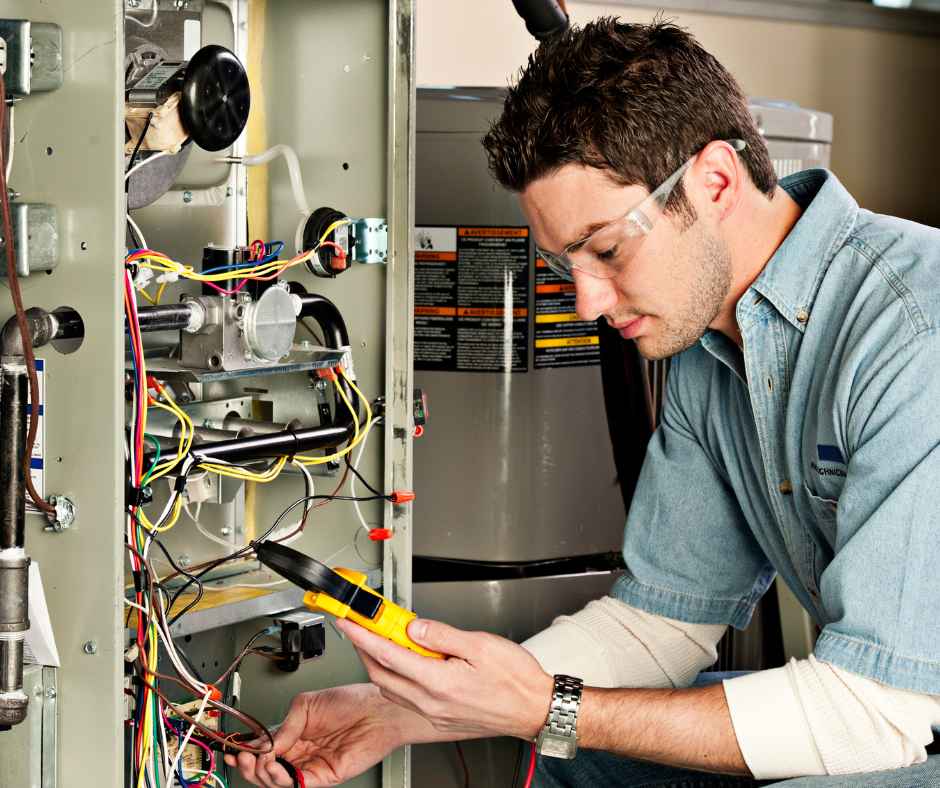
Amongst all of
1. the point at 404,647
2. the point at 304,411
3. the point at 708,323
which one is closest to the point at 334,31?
the point at 304,411

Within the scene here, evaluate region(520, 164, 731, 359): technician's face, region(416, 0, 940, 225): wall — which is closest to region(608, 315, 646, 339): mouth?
region(520, 164, 731, 359): technician's face

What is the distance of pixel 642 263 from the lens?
1.44m

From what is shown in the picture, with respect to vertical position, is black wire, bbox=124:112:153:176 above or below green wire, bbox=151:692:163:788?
above

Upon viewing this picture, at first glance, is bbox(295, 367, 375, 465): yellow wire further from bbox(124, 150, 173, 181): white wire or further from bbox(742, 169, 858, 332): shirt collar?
bbox(742, 169, 858, 332): shirt collar

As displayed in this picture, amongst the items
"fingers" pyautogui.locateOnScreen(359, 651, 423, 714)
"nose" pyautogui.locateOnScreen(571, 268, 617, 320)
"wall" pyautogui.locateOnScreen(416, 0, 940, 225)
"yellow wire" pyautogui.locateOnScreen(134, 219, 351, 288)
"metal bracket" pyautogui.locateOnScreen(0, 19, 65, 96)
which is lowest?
"fingers" pyautogui.locateOnScreen(359, 651, 423, 714)

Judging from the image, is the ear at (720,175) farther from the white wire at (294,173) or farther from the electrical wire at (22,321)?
the electrical wire at (22,321)

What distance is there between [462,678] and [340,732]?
32cm

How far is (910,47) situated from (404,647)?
307 centimetres

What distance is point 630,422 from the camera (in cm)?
216

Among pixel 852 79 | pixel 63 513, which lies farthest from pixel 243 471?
pixel 852 79

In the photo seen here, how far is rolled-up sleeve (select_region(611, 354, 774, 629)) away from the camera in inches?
68.9

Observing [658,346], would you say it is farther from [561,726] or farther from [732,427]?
[561,726]

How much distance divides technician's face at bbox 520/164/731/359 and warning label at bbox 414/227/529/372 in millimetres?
547

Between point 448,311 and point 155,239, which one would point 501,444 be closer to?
point 448,311
